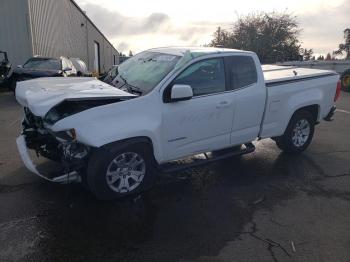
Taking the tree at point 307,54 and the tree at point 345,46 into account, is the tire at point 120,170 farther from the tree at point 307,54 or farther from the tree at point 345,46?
the tree at point 345,46

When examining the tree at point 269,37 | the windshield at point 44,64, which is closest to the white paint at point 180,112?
the windshield at point 44,64

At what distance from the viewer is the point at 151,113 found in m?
4.55

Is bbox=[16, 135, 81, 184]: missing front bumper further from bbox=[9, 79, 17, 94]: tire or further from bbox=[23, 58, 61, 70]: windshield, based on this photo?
bbox=[9, 79, 17, 94]: tire

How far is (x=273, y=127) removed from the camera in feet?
20.1

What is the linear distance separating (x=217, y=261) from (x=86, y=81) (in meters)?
3.33

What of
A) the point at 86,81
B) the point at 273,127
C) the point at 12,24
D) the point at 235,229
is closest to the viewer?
the point at 235,229

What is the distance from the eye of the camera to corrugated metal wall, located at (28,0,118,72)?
19.4 metres

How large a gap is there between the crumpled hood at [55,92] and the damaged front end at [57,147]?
29cm

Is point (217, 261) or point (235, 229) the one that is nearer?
point (217, 261)

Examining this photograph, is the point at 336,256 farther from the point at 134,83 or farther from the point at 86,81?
the point at 86,81

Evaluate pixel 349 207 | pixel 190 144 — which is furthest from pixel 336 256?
pixel 190 144

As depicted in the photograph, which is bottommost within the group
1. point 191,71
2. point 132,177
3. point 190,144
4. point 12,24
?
point 132,177

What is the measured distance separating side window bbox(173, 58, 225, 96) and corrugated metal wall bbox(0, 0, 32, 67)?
15.7 meters

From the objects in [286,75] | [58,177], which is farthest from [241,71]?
[58,177]
